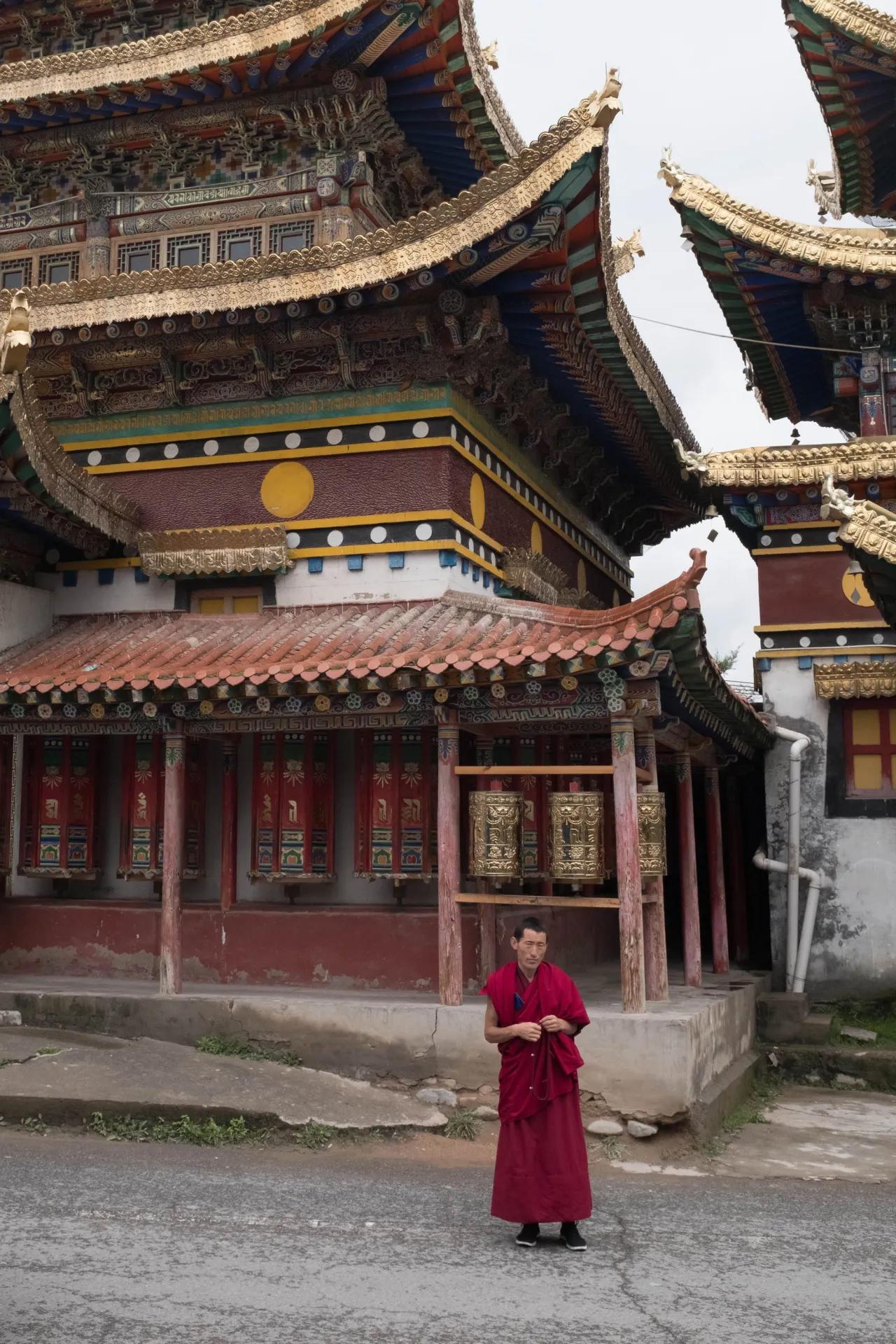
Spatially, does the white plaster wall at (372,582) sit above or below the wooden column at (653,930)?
above

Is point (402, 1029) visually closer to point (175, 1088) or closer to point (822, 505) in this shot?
point (175, 1088)

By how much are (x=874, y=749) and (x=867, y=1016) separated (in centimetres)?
294

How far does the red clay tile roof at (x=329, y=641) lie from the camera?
29.5 ft

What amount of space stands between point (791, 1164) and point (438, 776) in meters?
3.94

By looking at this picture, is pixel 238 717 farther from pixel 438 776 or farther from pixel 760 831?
pixel 760 831

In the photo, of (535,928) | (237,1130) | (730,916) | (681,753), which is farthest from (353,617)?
(730,916)

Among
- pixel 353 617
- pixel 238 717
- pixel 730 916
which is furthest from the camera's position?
pixel 730 916

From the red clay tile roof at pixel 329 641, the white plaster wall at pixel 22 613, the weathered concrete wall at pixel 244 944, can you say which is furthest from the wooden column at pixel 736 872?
the white plaster wall at pixel 22 613

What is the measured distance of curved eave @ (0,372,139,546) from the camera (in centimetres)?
1070

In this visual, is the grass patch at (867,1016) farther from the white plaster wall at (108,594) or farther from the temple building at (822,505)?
the white plaster wall at (108,594)

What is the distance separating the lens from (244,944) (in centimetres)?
1152

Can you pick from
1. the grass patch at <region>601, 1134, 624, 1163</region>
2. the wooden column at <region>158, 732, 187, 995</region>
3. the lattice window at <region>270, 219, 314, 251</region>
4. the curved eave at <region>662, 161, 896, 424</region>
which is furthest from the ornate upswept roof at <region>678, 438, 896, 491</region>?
the grass patch at <region>601, 1134, 624, 1163</region>

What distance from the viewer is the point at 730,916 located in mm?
17250

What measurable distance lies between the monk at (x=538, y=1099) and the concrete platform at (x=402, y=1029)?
2.73 meters
